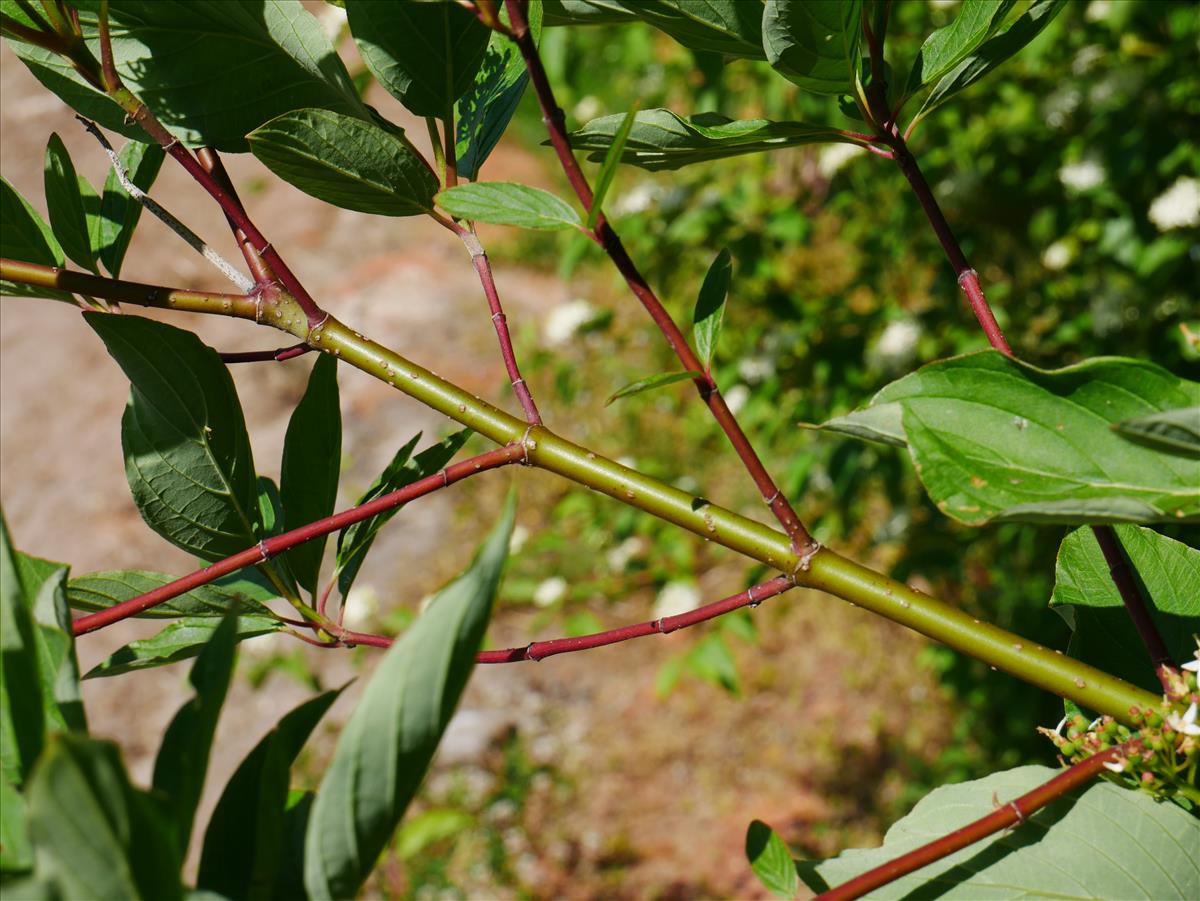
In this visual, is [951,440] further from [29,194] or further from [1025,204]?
[29,194]

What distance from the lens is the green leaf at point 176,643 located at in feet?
1.58

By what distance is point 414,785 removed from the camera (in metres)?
0.30

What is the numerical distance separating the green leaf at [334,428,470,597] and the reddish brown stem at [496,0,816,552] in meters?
0.11

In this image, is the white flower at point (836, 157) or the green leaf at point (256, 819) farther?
the white flower at point (836, 157)

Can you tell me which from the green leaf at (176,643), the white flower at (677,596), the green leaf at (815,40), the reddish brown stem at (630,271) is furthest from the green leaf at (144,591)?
the white flower at (677,596)

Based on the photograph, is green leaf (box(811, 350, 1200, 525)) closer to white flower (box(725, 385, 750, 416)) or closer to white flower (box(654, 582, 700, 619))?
white flower (box(654, 582, 700, 619))

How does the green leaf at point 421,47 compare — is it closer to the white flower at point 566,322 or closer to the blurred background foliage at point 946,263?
the blurred background foliage at point 946,263

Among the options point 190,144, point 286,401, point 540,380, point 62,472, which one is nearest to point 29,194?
point 62,472

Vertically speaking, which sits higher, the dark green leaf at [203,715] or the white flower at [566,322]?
the white flower at [566,322]

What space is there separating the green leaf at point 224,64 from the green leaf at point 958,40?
269mm

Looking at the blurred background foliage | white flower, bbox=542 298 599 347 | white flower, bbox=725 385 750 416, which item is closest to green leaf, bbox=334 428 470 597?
the blurred background foliage

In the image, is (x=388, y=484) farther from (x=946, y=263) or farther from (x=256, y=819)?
(x=946, y=263)

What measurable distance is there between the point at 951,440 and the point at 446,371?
403 centimetres

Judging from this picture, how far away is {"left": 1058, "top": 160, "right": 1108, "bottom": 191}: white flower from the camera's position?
154 centimetres
